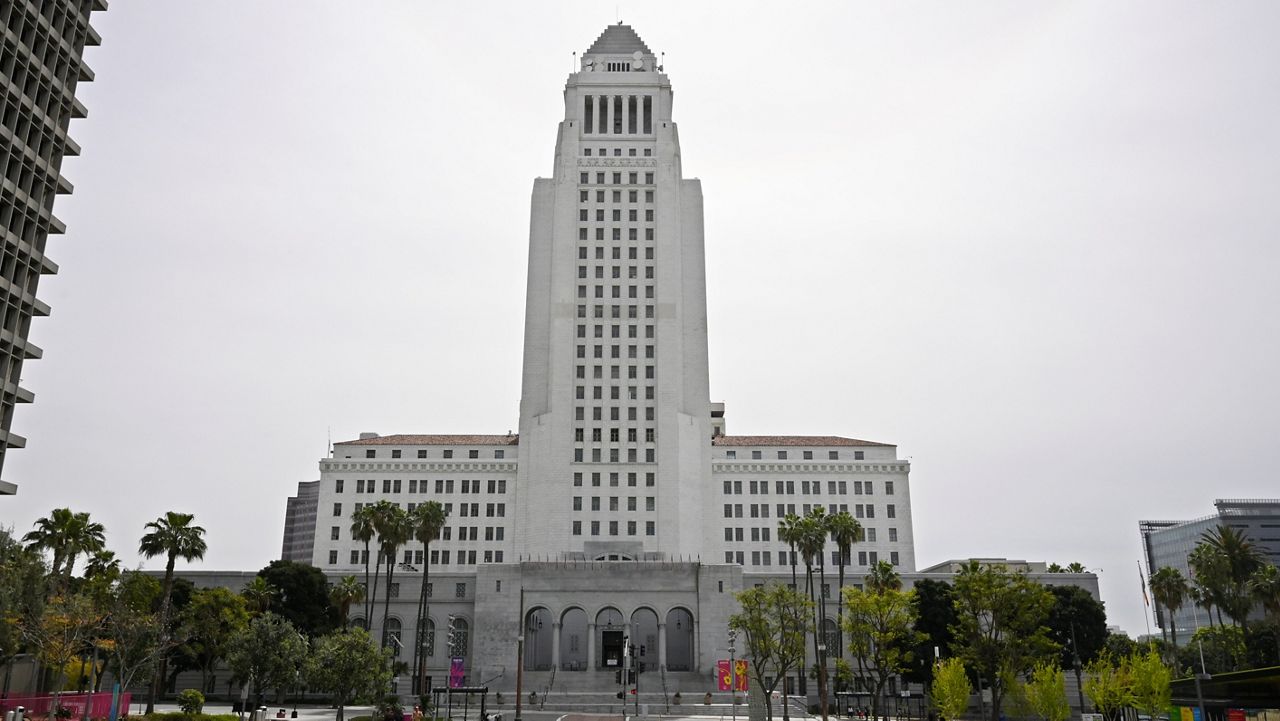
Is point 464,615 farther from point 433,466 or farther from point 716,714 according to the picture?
point 716,714

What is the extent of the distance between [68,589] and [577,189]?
6556cm

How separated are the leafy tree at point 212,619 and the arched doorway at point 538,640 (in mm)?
27586

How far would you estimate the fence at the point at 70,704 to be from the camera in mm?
44291

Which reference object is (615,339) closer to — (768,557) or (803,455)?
(803,455)

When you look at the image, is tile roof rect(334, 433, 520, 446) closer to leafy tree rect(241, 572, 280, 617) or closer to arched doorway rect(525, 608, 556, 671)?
arched doorway rect(525, 608, 556, 671)

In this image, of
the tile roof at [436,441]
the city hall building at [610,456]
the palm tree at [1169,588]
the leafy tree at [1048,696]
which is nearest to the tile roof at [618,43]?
the city hall building at [610,456]

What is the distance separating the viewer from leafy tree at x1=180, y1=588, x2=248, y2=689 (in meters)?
69.9

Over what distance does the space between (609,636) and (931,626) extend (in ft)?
105

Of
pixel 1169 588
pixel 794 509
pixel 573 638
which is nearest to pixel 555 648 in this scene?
pixel 573 638

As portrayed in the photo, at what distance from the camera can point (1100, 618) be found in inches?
3317

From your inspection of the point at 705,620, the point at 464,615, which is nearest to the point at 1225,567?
the point at 705,620

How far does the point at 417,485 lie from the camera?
10762 centimetres

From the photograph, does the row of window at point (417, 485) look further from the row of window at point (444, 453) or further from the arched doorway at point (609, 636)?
the arched doorway at point (609, 636)

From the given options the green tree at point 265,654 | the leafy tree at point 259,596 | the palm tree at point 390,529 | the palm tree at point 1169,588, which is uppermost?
the palm tree at point 390,529
